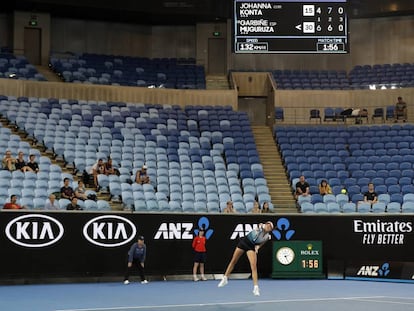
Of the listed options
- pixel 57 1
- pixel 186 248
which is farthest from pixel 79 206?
pixel 57 1

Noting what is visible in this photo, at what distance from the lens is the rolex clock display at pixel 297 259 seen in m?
21.0

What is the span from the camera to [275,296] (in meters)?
16.3

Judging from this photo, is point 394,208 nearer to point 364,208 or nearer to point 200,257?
point 364,208

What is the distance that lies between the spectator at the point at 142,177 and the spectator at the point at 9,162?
3.96m

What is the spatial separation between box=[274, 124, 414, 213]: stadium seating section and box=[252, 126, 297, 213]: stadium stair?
362 millimetres

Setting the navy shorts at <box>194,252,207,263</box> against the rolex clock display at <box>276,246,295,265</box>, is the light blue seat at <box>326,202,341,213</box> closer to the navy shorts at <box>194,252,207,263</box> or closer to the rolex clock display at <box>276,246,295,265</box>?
the rolex clock display at <box>276,246,295,265</box>

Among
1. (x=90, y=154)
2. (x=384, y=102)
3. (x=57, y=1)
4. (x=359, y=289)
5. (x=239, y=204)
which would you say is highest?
(x=57, y=1)

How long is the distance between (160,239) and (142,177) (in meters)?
4.09

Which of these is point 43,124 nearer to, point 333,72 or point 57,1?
point 57,1

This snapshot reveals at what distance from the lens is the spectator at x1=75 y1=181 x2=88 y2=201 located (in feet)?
71.2

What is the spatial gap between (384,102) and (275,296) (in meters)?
19.3

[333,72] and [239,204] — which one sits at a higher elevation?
[333,72]

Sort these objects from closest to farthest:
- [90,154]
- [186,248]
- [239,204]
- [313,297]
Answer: [313,297] < [186,248] < [239,204] < [90,154]

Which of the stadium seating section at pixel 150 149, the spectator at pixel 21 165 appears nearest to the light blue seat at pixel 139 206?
the stadium seating section at pixel 150 149
